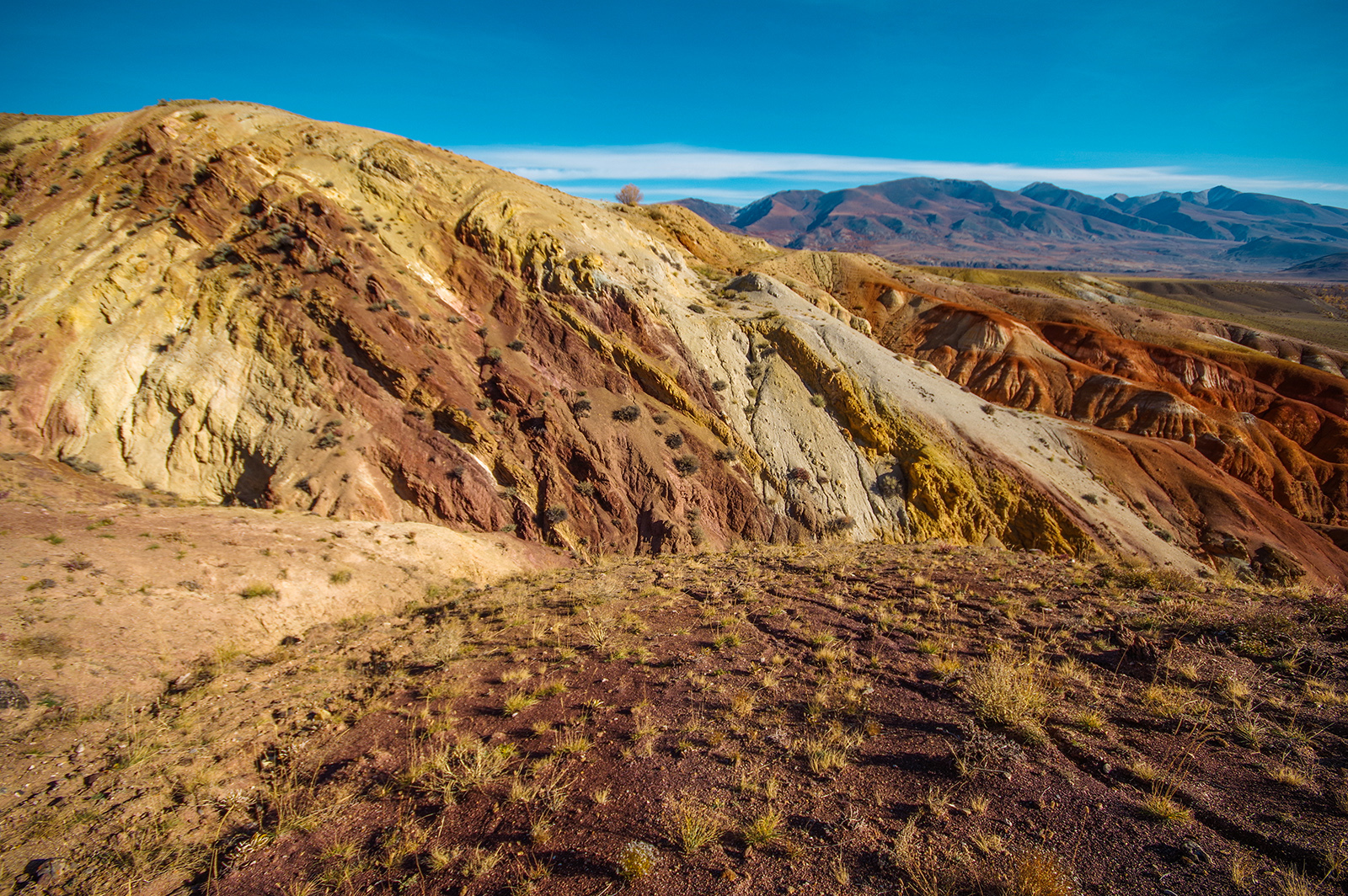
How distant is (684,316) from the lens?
91.8 ft

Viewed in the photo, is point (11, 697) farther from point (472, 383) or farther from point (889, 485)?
point (889, 485)

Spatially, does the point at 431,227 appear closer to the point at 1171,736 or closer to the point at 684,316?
the point at 684,316

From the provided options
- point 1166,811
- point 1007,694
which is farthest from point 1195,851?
point 1007,694

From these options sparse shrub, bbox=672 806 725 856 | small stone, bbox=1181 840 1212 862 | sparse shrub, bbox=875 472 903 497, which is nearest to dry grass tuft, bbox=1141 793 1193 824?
small stone, bbox=1181 840 1212 862

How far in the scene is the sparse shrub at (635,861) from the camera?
452cm

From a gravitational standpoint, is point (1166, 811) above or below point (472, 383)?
below

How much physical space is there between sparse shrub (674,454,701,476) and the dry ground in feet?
40.3

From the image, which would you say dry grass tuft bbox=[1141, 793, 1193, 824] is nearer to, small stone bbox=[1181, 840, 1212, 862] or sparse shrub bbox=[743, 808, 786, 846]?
small stone bbox=[1181, 840, 1212, 862]

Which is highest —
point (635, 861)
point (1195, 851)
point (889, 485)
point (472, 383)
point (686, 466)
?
point (472, 383)

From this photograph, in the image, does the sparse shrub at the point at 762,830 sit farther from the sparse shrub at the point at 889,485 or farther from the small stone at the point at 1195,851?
the sparse shrub at the point at 889,485

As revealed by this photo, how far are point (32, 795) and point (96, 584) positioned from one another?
6202 millimetres

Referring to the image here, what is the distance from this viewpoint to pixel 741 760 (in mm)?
5910

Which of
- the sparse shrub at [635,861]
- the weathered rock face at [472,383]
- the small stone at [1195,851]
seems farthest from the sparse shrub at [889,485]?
the sparse shrub at [635,861]

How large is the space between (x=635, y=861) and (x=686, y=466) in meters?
17.9
